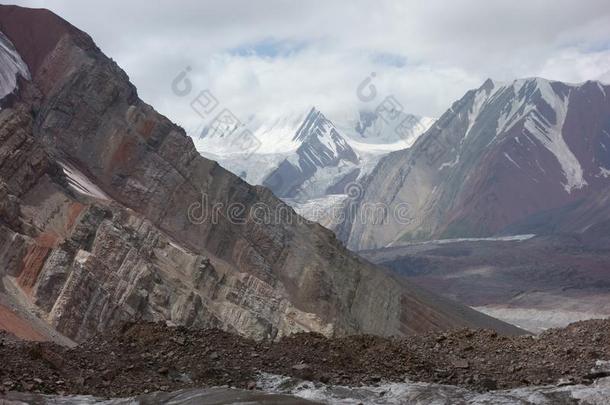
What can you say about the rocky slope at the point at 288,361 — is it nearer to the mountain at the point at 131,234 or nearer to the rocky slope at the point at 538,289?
the mountain at the point at 131,234

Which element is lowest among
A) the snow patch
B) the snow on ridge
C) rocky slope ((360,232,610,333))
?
the snow patch

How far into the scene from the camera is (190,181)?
→ 64.0 metres

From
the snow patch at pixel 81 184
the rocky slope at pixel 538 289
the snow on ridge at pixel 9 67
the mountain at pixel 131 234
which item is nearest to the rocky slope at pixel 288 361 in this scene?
the mountain at pixel 131 234

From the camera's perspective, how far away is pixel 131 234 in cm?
4775

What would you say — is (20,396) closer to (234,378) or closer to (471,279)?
(234,378)

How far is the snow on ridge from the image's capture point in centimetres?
6172

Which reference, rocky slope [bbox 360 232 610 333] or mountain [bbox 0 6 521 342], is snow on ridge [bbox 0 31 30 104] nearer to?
mountain [bbox 0 6 521 342]

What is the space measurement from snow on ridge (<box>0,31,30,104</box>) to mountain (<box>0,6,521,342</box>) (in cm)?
60

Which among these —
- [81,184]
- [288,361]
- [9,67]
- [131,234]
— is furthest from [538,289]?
[288,361]

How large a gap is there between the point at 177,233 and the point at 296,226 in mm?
12254

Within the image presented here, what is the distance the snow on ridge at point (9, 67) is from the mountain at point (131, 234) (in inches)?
23.8

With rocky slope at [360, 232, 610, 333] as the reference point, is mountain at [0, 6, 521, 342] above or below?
below

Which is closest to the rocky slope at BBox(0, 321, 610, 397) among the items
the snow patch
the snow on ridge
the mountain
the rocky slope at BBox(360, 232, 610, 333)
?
the mountain

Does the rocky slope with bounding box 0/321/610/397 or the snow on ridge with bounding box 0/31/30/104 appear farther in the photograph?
the snow on ridge with bounding box 0/31/30/104
